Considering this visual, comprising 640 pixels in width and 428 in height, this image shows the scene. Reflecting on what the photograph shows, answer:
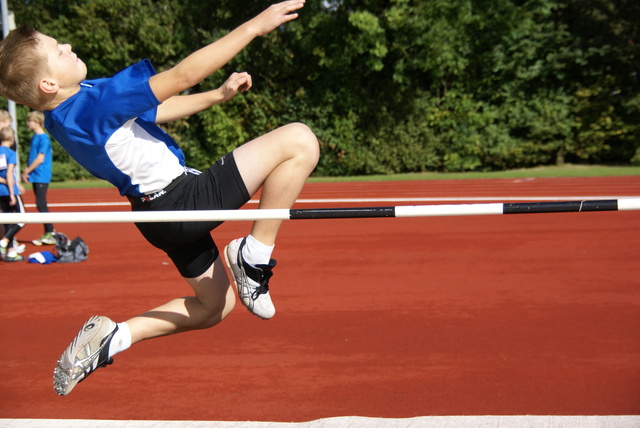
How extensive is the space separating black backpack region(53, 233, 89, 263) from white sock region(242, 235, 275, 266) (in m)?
4.96

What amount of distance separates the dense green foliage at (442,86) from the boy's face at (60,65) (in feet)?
49.6

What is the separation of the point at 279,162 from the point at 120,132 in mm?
605

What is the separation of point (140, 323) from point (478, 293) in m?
3.35

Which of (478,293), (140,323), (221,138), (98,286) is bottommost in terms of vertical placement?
(221,138)

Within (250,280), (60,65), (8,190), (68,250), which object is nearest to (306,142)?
(250,280)

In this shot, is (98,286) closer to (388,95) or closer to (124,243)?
(124,243)

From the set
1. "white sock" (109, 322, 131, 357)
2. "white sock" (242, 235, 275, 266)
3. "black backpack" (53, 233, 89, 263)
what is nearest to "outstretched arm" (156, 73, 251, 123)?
"white sock" (242, 235, 275, 266)

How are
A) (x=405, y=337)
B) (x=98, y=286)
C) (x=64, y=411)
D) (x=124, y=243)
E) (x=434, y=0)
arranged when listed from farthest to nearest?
(x=434, y=0) → (x=124, y=243) → (x=98, y=286) → (x=405, y=337) → (x=64, y=411)

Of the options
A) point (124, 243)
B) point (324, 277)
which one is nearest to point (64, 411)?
point (324, 277)

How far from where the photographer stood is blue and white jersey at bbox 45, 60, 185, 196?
2.42 m

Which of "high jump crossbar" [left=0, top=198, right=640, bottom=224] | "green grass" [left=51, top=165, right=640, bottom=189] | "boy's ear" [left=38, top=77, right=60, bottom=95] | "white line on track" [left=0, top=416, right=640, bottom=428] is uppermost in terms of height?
"boy's ear" [left=38, top=77, right=60, bottom=95]

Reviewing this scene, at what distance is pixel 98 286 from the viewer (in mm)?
6227

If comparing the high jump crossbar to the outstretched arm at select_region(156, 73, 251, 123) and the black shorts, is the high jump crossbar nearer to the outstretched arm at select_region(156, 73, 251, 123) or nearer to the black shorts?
the black shorts

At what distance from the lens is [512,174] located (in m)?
16.4
